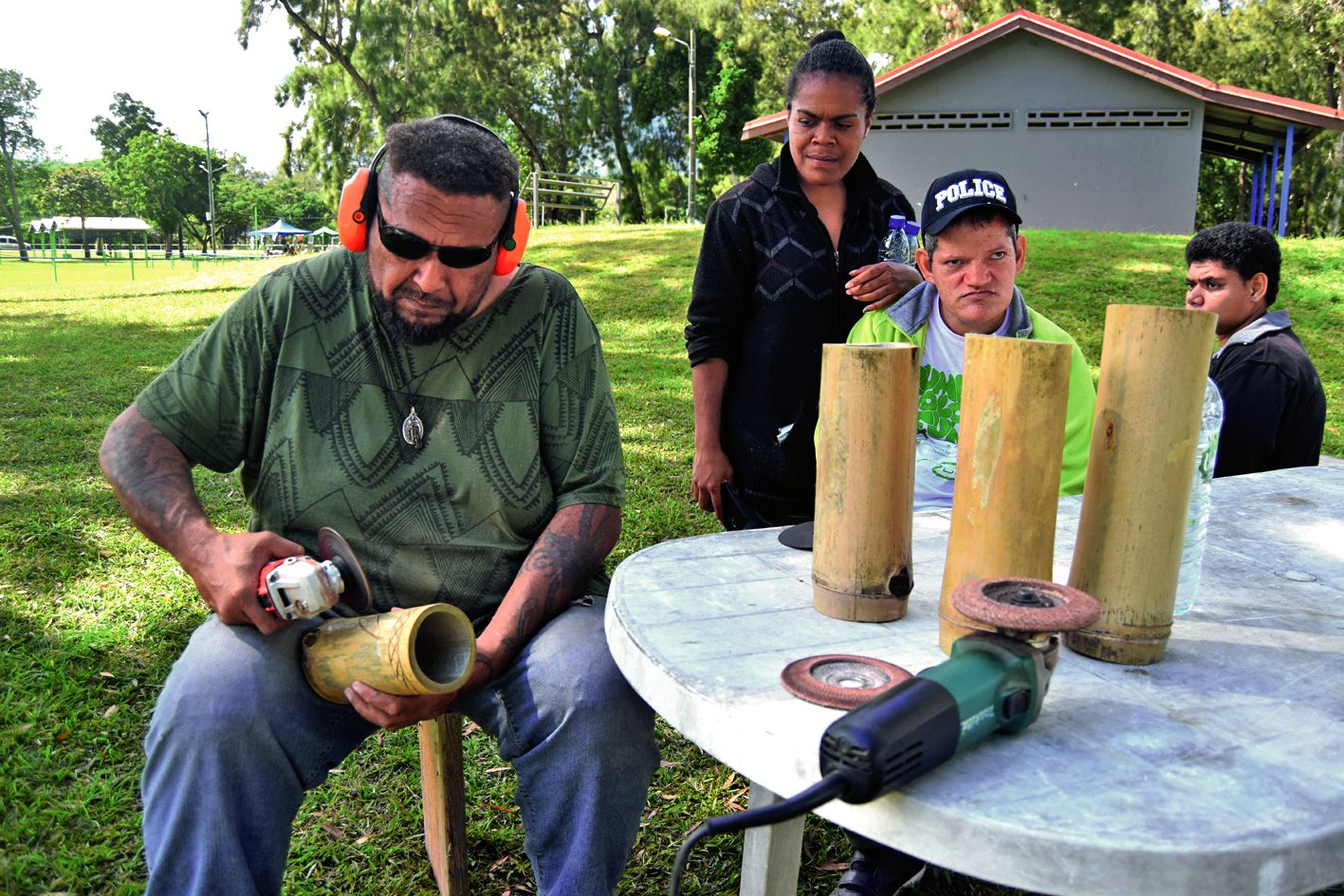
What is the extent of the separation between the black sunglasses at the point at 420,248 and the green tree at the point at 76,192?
97175mm

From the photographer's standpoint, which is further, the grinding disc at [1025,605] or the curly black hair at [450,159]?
the curly black hair at [450,159]

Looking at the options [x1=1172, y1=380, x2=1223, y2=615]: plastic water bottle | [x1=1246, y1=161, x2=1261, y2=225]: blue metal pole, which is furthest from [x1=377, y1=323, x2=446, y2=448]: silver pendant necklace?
[x1=1246, y1=161, x2=1261, y2=225]: blue metal pole

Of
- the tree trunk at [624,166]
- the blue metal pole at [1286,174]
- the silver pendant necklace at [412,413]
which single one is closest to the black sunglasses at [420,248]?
the silver pendant necklace at [412,413]

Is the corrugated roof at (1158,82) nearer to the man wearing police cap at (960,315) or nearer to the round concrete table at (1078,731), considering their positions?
the man wearing police cap at (960,315)

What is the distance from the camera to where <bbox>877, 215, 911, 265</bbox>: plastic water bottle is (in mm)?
2863

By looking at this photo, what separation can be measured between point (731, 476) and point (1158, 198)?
1677 cm

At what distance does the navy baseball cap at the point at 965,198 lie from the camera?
7.44ft

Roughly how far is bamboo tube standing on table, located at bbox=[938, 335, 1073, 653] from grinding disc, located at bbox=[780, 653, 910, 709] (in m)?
0.13

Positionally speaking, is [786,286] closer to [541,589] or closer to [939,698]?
[541,589]

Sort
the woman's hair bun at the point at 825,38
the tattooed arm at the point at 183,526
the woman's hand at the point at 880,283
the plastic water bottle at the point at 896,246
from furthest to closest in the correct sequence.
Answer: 1. the woman's hair bun at the point at 825,38
2. the plastic water bottle at the point at 896,246
3. the woman's hand at the point at 880,283
4. the tattooed arm at the point at 183,526

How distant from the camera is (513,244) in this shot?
2.15m

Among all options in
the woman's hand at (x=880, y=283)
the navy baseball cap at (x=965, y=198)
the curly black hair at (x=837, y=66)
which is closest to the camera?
the navy baseball cap at (x=965, y=198)

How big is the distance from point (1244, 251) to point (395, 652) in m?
3.26

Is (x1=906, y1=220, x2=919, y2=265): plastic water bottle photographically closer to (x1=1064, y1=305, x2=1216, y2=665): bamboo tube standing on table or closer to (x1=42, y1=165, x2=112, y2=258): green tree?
(x1=1064, y1=305, x2=1216, y2=665): bamboo tube standing on table
